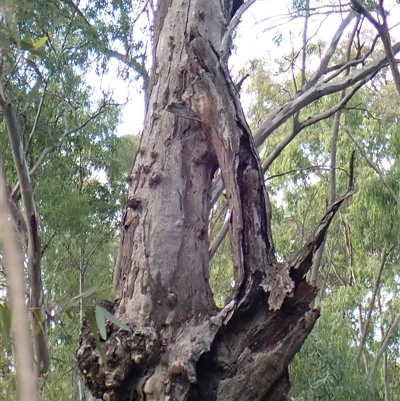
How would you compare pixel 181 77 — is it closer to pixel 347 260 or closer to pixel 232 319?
pixel 232 319

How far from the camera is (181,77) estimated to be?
2.76 meters

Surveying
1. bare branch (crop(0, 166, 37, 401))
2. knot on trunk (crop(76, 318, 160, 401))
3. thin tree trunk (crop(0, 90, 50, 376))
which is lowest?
bare branch (crop(0, 166, 37, 401))

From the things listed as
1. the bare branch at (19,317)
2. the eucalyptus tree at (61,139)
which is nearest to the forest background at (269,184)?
the eucalyptus tree at (61,139)

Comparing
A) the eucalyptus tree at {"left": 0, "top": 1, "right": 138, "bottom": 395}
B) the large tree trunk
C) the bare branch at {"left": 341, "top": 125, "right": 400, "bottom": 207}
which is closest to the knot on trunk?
the large tree trunk

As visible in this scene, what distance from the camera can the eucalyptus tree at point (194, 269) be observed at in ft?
Result: 6.64

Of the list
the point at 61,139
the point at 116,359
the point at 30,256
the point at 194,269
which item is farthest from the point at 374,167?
the point at 116,359

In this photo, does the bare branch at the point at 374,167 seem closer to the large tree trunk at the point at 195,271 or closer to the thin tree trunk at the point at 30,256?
the thin tree trunk at the point at 30,256

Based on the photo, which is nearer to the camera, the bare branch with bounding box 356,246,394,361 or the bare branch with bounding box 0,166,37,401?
the bare branch with bounding box 0,166,37,401

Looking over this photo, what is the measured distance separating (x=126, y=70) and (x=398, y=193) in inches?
122

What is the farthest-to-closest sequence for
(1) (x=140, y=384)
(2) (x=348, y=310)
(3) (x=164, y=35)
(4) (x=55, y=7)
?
(2) (x=348, y=310)
(4) (x=55, y=7)
(3) (x=164, y=35)
(1) (x=140, y=384)

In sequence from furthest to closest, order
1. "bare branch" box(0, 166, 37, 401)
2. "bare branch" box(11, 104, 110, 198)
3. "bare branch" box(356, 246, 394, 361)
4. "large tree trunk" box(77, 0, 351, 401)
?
"bare branch" box(356, 246, 394, 361) < "bare branch" box(11, 104, 110, 198) < "large tree trunk" box(77, 0, 351, 401) < "bare branch" box(0, 166, 37, 401)

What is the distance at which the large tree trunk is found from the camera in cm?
202

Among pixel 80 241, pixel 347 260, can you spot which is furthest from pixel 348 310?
pixel 80 241

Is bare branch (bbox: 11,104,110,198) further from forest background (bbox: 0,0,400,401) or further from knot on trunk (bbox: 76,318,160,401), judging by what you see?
knot on trunk (bbox: 76,318,160,401)
